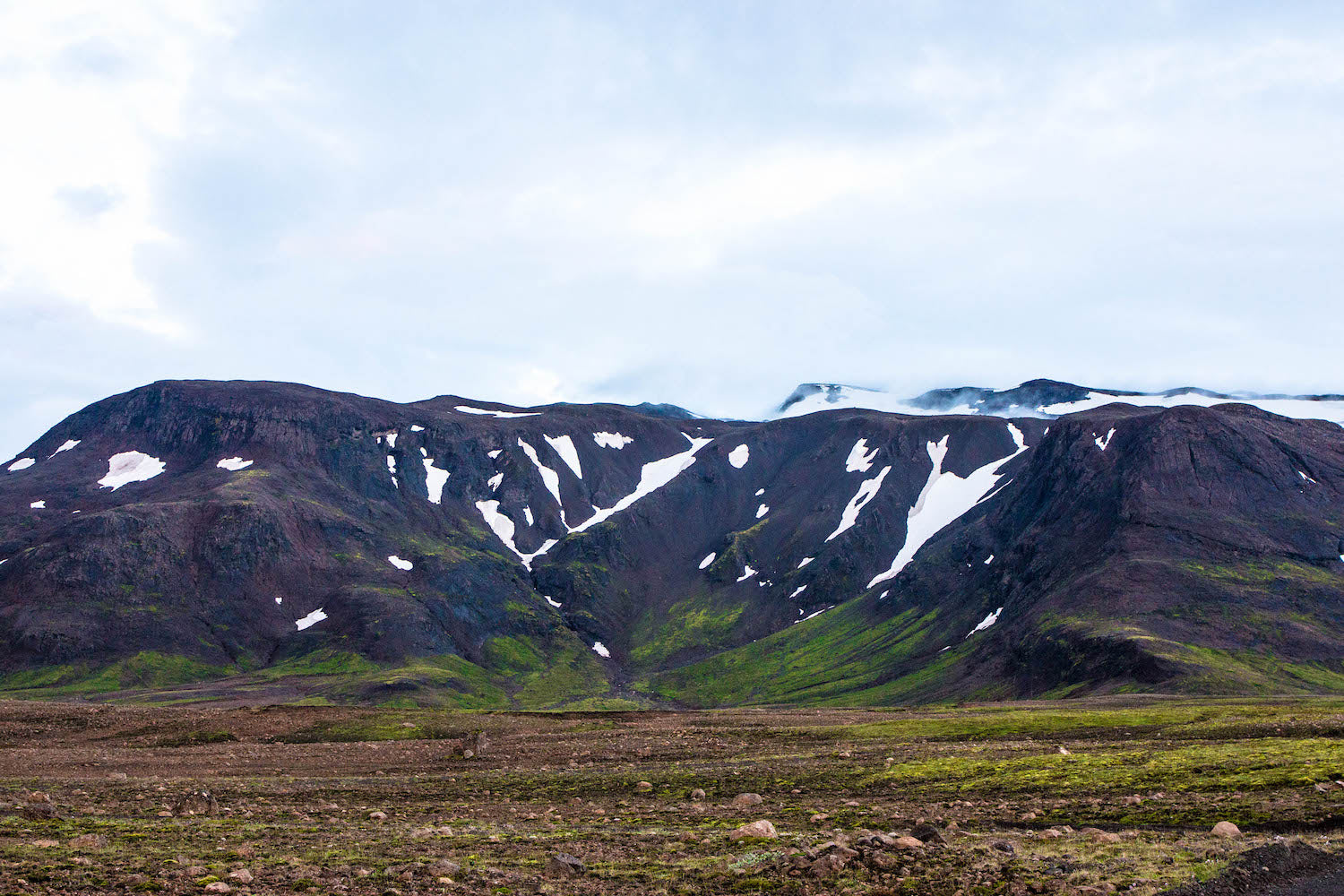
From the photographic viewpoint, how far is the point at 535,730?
7081cm

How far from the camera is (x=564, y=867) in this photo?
20.9 meters

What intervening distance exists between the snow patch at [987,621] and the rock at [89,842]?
157067 mm

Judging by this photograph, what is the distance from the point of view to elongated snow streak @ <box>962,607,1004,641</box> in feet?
544

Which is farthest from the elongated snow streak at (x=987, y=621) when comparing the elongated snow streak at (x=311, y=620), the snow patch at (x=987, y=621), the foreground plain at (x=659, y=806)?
the elongated snow streak at (x=311, y=620)

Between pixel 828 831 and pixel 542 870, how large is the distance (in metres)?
9.00

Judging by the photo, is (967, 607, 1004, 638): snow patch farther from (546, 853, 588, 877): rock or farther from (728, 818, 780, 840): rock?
(546, 853, 588, 877): rock

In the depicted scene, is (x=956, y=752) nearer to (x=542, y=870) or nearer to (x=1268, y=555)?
(x=542, y=870)

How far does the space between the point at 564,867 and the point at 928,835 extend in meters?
8.93

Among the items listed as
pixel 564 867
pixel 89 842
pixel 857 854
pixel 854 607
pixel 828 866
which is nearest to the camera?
pixel 828 866

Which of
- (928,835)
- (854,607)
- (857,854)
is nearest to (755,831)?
(928,835)

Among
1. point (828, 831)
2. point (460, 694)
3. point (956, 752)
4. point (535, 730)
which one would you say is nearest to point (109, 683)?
point (460, 694)

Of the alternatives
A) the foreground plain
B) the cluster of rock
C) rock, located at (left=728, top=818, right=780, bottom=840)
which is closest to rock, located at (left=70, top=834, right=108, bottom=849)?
the foreground plain

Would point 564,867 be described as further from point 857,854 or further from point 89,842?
point 89,842

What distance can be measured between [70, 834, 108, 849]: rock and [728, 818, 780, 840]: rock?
16185 mm
